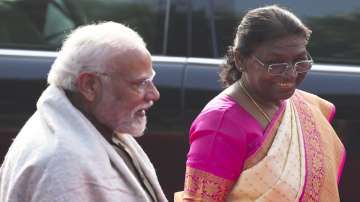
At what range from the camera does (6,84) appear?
4148 mm

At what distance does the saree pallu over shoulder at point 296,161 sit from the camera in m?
2.85

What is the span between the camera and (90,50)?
96.7 inches

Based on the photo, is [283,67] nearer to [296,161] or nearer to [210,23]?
[296,161]

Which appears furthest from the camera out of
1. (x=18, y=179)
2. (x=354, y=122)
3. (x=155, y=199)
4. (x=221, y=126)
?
(x=354, y=122)

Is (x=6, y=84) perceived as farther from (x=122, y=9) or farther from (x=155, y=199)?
(x=155, y=199)

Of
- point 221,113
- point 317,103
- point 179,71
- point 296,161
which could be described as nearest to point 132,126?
point 221,113

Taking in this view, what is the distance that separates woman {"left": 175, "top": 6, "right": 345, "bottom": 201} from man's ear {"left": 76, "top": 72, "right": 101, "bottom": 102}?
476mm

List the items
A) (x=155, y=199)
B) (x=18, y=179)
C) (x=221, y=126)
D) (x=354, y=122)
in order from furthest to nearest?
(x=354, y=122) < (x=221, y=126) < (x=155, y=199) < (x=18, y=179)

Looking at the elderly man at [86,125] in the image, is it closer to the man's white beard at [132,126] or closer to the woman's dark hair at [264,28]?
the man's white beard at [132,126]

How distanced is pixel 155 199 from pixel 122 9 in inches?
73.3

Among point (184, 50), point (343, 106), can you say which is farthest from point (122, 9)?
point (343, 106)

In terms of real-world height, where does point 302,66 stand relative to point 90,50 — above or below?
below

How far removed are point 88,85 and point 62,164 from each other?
0.26m

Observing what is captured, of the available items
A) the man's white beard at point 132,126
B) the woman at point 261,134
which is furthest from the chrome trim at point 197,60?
the man's white beard at point 132,126
